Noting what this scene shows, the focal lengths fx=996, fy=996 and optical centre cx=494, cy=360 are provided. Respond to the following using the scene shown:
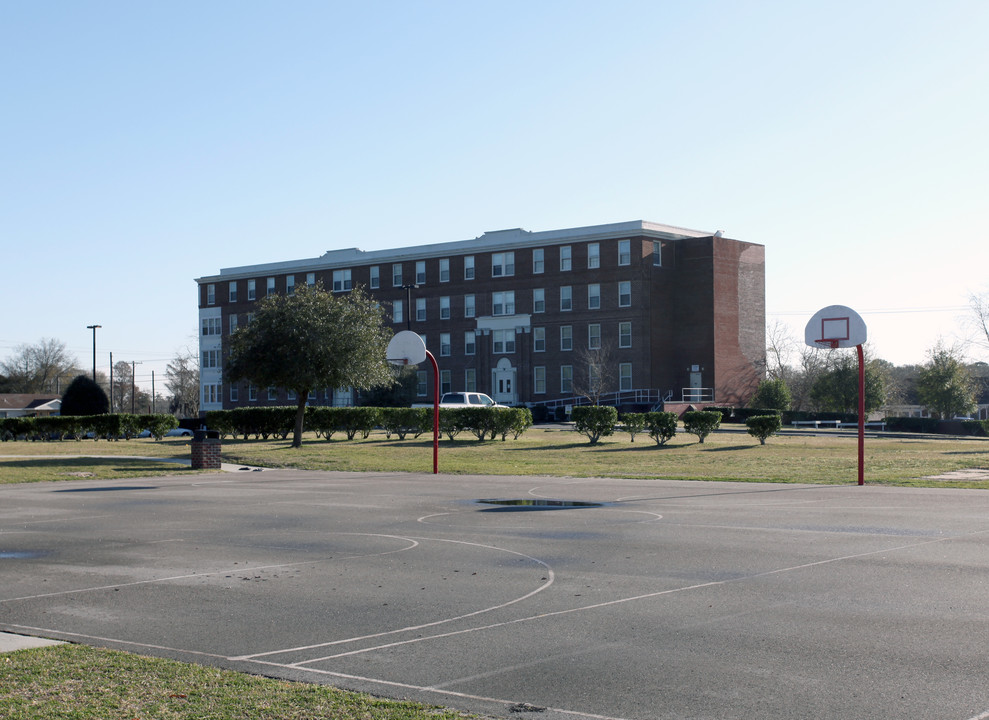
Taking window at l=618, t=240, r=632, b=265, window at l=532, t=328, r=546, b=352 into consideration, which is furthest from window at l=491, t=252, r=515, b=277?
window at l=618, t=240, r=632, b=265

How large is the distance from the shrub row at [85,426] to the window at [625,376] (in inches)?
1358

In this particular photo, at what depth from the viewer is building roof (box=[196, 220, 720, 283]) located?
246 ft

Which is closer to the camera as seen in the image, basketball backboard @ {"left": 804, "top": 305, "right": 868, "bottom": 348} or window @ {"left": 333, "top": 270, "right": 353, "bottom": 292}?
basketball backboard @ {"left": 804, "top": 305, "right": 868, "bottom": 348}

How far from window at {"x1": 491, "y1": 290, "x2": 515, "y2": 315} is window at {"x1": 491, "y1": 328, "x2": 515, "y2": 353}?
1.55 m

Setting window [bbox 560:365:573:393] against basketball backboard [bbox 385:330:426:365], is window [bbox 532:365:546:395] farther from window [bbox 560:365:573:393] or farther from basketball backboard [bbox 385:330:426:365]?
basketball backboard [bbox 385:330:426:365]

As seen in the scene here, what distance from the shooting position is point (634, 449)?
122 feet

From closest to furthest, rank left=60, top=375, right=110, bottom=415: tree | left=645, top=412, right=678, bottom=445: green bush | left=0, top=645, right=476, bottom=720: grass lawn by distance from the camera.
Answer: left=0, top=645, right=476, bottom=720: grass lawn, left=645, top=412, right=678, bottom=445: green bush, left=60, top=375, right=110, bottom=415: tree

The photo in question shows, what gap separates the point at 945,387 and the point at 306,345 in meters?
50.2

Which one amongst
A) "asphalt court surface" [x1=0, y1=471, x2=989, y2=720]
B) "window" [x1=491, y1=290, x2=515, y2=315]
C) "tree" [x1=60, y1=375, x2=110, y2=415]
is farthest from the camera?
"window" [x1=491, y1=290, x2=515, y2=315]

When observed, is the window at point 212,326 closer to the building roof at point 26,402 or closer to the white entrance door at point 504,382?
the building roof at point 26,402

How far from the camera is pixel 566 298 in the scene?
77.9m

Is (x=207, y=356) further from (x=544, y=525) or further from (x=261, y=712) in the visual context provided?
(x=261, y=712)

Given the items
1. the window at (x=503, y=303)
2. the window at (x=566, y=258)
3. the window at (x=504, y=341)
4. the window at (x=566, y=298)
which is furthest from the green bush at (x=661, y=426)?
the window at (x=503, y=303)

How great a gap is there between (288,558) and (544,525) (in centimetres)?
416
